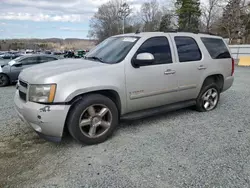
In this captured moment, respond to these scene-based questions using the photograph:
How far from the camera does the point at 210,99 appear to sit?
17.4ft

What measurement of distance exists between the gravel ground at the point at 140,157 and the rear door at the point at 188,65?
2.14ft

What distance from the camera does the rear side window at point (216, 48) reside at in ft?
16.3

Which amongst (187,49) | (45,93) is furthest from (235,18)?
(45,93)

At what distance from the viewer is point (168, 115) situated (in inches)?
195

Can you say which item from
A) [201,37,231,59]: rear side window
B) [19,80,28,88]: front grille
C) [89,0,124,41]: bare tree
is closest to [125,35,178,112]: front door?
[201,37,231,59]: rear side window

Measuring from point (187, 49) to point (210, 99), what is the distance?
1487 millimetres

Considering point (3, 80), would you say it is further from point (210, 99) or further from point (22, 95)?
point (210, 99)

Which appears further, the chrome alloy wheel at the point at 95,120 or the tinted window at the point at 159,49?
the tinted window at the point at 159,49

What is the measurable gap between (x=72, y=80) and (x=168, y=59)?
1.96 metres

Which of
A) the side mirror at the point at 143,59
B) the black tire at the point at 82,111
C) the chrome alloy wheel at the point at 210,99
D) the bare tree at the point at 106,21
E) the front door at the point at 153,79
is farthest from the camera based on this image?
the bare tree at the point at 106,21

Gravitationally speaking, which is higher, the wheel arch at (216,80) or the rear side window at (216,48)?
the rear side window at (216,48)

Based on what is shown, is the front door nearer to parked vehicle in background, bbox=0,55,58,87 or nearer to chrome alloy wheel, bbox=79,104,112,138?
chrome alloy wheel, bbox=79,104,112,138

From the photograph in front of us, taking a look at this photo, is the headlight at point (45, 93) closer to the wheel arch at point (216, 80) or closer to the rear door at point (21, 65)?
the wheel arch at point (216, 80)

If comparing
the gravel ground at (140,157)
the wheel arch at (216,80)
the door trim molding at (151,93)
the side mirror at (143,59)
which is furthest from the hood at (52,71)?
the wheel arch at (216,80)
